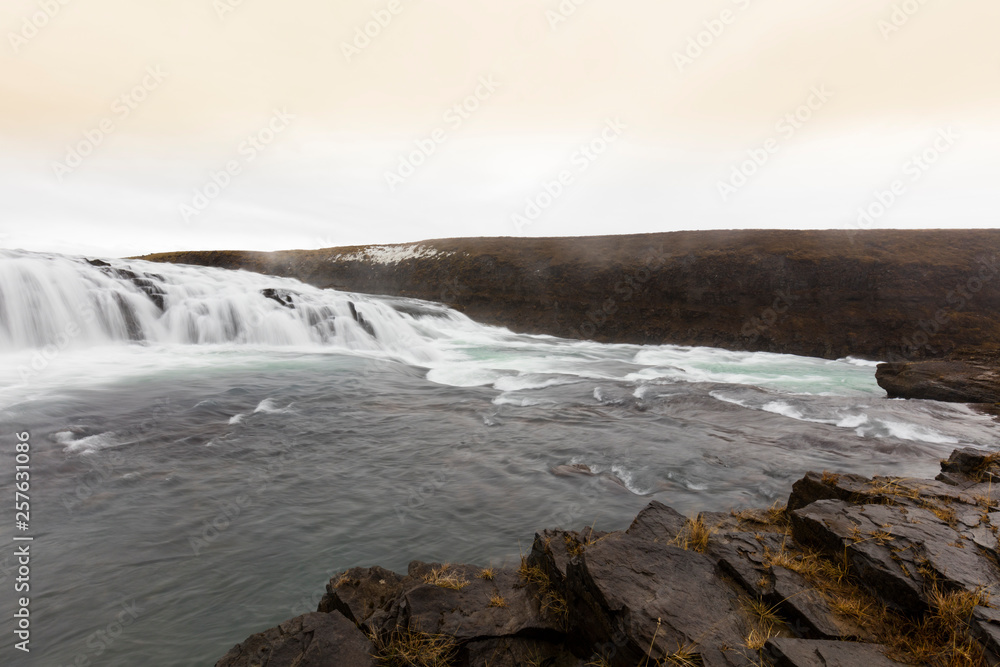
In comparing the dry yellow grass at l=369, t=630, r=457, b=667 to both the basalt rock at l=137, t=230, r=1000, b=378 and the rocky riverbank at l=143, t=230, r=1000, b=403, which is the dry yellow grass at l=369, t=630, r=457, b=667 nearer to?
the rocky riverbank at l=143, t=230, r=1000, b=403

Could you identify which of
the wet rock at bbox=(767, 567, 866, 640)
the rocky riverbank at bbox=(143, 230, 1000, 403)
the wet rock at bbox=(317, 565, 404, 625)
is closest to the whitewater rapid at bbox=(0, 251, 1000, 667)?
the wet rock at bbox=(317, 565, 404, 625)

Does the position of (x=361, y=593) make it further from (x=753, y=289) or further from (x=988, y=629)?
(x=753, y=289)

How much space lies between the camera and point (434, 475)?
7090 mm

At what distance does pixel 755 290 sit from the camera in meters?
28.4

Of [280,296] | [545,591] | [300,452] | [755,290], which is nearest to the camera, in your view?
[545,591]

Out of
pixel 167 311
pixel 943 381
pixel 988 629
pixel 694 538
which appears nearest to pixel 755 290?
pixel 943 381

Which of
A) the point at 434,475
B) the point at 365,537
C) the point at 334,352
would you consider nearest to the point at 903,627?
the point at 365,537

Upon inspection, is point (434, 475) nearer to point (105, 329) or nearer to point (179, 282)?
point (105, 329)

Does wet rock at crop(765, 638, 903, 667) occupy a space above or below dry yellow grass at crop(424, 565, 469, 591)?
above

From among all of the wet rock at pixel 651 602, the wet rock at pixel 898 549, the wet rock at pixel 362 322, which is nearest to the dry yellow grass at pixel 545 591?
the wet rock at pixel 651 602

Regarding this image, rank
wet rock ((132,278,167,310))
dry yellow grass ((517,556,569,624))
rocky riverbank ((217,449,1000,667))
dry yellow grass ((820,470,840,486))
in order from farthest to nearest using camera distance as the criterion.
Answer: wet rock ((132,278,167,310)), dry yellow grass ((820,470,840,486)), dry yellow grass ((517,556,569,624)), rocky riverbank ((217,449,1000,667))

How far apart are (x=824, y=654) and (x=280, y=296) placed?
22.5m

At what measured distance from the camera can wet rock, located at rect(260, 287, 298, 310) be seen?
2089cm

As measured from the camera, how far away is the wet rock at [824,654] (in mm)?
2680
